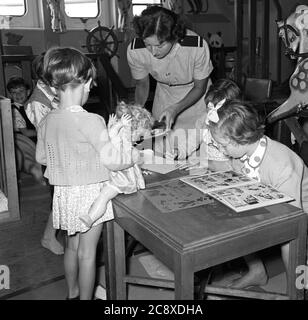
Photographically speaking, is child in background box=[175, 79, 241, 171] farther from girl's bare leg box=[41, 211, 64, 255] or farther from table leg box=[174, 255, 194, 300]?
girl's bare leg box=[41, 211, 64, 255]

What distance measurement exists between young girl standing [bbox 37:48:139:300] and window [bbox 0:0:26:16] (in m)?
5.18

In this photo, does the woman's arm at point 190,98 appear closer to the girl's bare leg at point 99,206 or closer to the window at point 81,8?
the girl's bare leg at point 99,206

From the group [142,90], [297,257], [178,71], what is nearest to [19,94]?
[142,90]

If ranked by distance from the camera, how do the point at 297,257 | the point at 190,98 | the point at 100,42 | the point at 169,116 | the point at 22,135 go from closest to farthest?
1. the point at 297,257
2. the point at 169,116
3. the point at 190,98
4. the point at 22,135
5. the point at 100,42

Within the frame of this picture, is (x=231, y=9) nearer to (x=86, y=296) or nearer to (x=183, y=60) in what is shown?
(x=183, y=60)

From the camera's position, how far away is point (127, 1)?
278 inches

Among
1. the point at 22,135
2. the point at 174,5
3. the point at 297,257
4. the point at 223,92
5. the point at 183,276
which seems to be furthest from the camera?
the point at 174,5

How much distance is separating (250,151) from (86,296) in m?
0.86

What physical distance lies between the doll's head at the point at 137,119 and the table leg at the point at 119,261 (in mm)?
364

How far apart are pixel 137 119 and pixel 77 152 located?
0.91ft

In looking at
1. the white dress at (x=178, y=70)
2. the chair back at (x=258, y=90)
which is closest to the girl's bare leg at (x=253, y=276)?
the white dress at (x=178, y=70)

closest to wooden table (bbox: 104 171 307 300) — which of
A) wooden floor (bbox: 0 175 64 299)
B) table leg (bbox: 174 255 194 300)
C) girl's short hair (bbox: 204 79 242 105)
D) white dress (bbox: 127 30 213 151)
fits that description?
table leg (bbox: 174 255 194 300)

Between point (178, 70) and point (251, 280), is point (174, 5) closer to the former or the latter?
point (178, 70)

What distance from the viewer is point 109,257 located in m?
1.82
